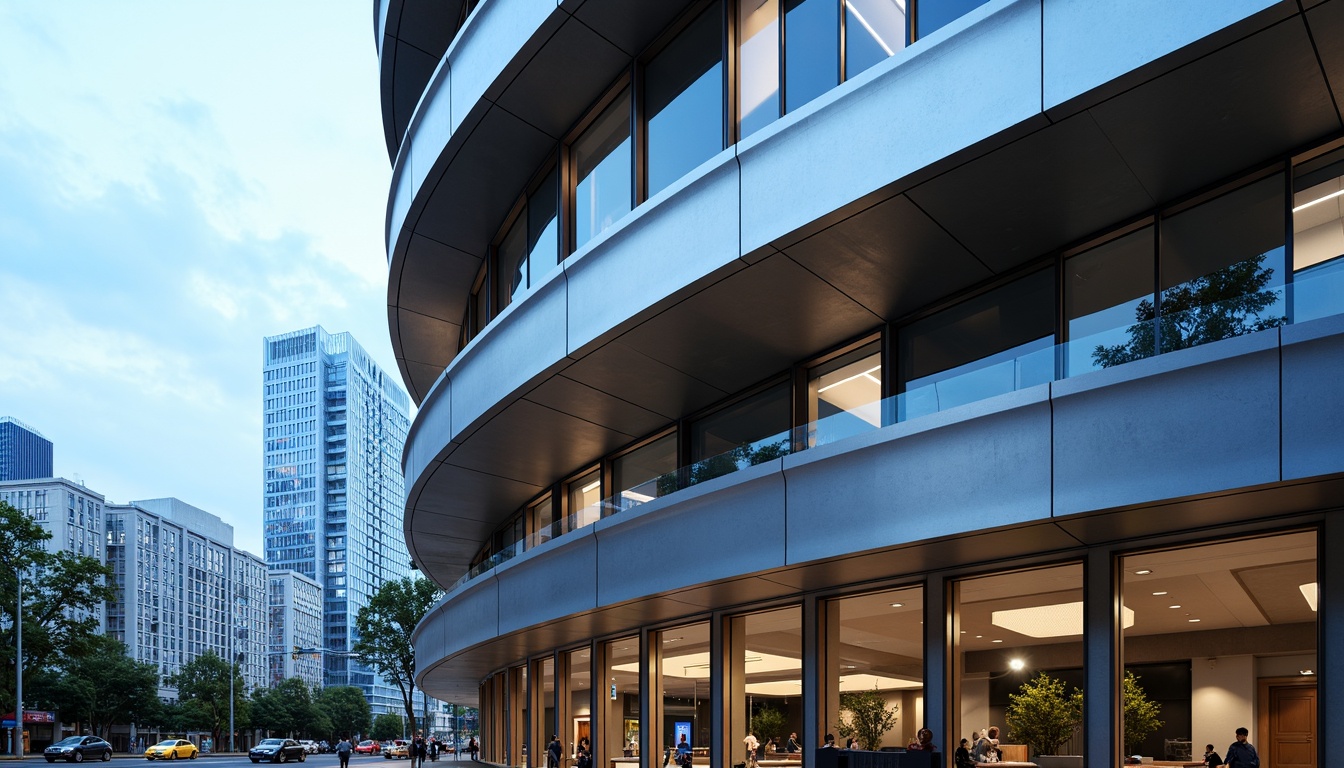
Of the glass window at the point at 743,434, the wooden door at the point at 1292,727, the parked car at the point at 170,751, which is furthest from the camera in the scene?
the parked car at the point at 170,751

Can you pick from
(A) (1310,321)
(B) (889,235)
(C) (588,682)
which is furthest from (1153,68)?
(C) (588,682)

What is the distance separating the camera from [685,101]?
17.1 metres

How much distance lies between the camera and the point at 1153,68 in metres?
10.3

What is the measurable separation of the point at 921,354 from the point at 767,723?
726 centimetres

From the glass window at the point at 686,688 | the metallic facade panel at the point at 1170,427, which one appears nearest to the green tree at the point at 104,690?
the glass window at the point at 686,688

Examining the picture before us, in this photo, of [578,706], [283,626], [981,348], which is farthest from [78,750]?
[283,626]

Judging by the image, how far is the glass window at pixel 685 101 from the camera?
16547mm

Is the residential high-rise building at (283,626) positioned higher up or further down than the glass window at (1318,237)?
further down

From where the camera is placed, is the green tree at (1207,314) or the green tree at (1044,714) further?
the green tree at (1044,714)

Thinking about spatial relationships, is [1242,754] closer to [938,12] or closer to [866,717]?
[866,717]

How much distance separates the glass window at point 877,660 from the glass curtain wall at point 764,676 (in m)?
0.73

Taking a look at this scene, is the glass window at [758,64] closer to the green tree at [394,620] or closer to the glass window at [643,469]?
the glass window at [643,469]

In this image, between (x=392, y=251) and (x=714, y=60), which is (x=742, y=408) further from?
(x=392, y=251)

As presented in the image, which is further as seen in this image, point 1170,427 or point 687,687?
point 687,687
